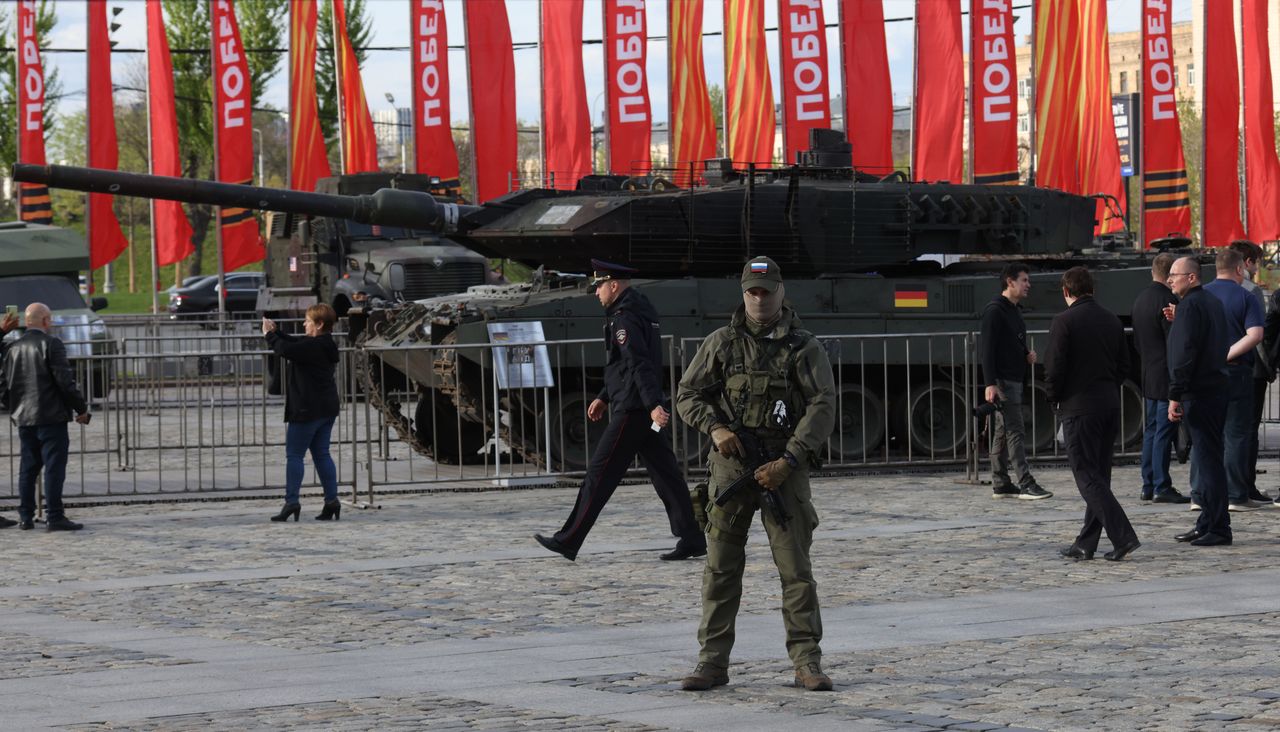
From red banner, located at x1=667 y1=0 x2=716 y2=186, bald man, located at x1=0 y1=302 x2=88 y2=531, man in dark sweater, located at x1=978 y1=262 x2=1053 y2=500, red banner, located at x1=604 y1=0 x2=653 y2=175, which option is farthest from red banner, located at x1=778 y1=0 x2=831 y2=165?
bald man, located at x1=0 y1=302 x2=88 y2=531

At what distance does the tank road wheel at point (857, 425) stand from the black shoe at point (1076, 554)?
238 inches

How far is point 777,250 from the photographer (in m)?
17.2

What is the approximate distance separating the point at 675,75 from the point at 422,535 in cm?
1887

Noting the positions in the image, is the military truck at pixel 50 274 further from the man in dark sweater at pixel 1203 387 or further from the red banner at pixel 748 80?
the man in dark sweater at pixel 1203 387

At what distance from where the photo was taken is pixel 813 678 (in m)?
7.39

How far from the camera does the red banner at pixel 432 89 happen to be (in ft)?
101

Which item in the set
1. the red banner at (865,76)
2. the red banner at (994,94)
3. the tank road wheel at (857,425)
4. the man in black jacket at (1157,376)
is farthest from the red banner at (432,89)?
the man in black jacket at (1157,376)

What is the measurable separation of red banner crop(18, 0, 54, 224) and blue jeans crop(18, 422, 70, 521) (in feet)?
67.0

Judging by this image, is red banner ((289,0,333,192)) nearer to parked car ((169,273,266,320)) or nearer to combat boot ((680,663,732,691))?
parked car ((169,273,266,320))

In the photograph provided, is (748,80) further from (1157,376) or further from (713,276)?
(1157,376)

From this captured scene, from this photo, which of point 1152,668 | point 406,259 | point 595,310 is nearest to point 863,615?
point 1152,668

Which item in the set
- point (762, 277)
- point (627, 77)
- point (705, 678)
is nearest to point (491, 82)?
point (627, 77)

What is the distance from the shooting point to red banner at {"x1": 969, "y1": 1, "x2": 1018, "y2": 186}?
29.5 meters

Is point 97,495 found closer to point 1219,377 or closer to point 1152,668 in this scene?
point 1219,377
